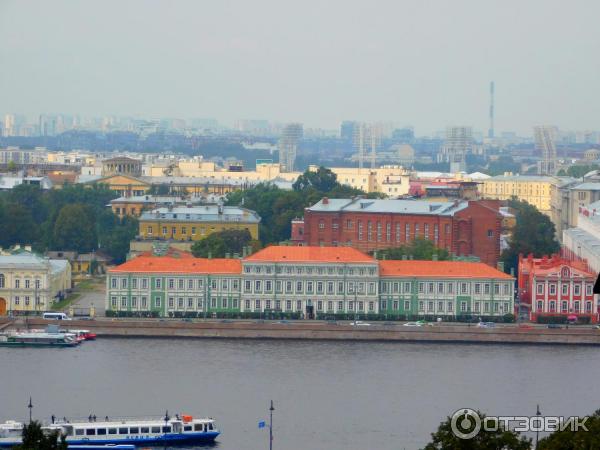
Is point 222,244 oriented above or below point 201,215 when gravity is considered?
below

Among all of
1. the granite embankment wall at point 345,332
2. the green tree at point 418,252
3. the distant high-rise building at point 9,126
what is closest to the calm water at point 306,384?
the granite embankment wall at point 345,332

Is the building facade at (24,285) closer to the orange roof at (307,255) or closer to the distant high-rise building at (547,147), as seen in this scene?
the orange roof at (307,255)

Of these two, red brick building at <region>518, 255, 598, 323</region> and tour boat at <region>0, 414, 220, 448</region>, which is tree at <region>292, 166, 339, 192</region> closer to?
red brick building at <region>518, 255, 598, 323</region>

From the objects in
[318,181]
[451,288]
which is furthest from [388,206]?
[318,181]

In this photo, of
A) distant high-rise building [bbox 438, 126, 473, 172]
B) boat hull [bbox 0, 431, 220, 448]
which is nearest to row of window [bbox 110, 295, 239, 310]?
boat hull [bbox 0, 431, 220, 448]

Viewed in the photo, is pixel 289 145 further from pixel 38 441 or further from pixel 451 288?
pixel 38 441
